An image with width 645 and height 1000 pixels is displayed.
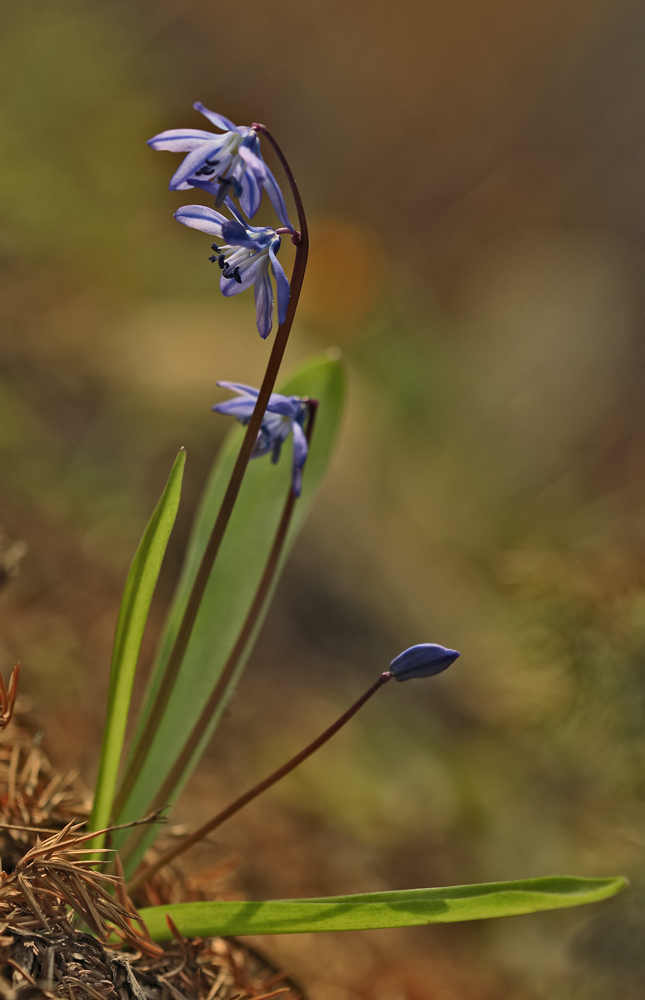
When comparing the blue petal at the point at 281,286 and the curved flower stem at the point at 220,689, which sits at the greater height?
the blue petal at the point at 281,286

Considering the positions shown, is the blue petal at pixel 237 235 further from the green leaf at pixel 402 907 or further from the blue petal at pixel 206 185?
the green leaf at pixel 402 907

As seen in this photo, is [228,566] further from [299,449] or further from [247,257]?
[247,257]

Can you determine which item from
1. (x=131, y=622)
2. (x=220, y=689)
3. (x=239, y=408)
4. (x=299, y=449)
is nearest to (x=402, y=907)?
(x=220, y=689)

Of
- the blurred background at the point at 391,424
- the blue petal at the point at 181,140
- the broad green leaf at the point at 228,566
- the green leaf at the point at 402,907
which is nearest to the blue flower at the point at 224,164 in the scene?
the blue petal at the point at 181,140

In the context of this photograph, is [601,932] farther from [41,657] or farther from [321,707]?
[41,657]

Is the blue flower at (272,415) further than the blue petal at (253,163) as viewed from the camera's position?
Yes

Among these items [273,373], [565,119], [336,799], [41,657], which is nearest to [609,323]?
[565,119]
